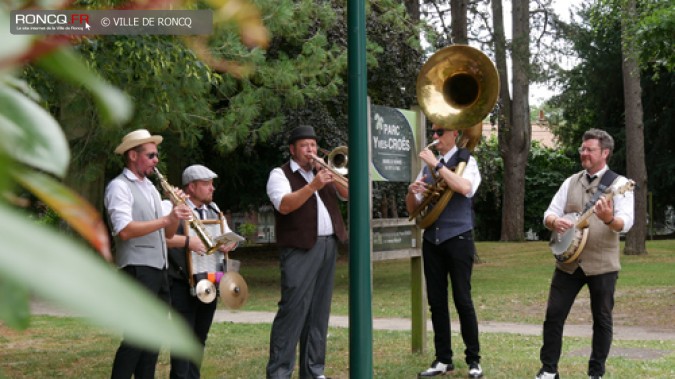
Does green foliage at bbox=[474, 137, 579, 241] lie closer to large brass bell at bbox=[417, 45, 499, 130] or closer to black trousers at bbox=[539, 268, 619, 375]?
large brass bell at bbox=[417, 45, 499, 130]

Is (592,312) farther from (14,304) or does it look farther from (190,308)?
(14,304)

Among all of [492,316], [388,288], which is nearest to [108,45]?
[492,316]

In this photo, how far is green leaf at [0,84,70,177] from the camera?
0.87ft

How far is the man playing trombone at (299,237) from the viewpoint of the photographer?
662 cm

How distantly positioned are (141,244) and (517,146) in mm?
24203

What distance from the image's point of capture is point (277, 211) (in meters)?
6.69

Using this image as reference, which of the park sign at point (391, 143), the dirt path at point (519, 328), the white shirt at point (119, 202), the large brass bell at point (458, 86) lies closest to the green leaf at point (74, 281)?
the white shirt at point (119, 202)

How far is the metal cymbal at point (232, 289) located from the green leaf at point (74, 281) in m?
6.34

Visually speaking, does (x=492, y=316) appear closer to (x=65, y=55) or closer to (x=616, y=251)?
(x=616, y=251)

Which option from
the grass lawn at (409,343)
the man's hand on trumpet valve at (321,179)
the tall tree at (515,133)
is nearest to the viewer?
the man's hand on trumpet valve at (321,179)

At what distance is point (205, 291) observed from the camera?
6.24m

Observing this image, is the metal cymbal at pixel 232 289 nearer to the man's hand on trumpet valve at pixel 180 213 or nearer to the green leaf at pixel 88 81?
the man's hand on trumpet valve at pixel 180 213

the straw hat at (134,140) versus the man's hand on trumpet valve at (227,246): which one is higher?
the straw hat at (134,140)

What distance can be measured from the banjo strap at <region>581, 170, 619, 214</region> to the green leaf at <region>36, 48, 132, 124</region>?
663 cm
